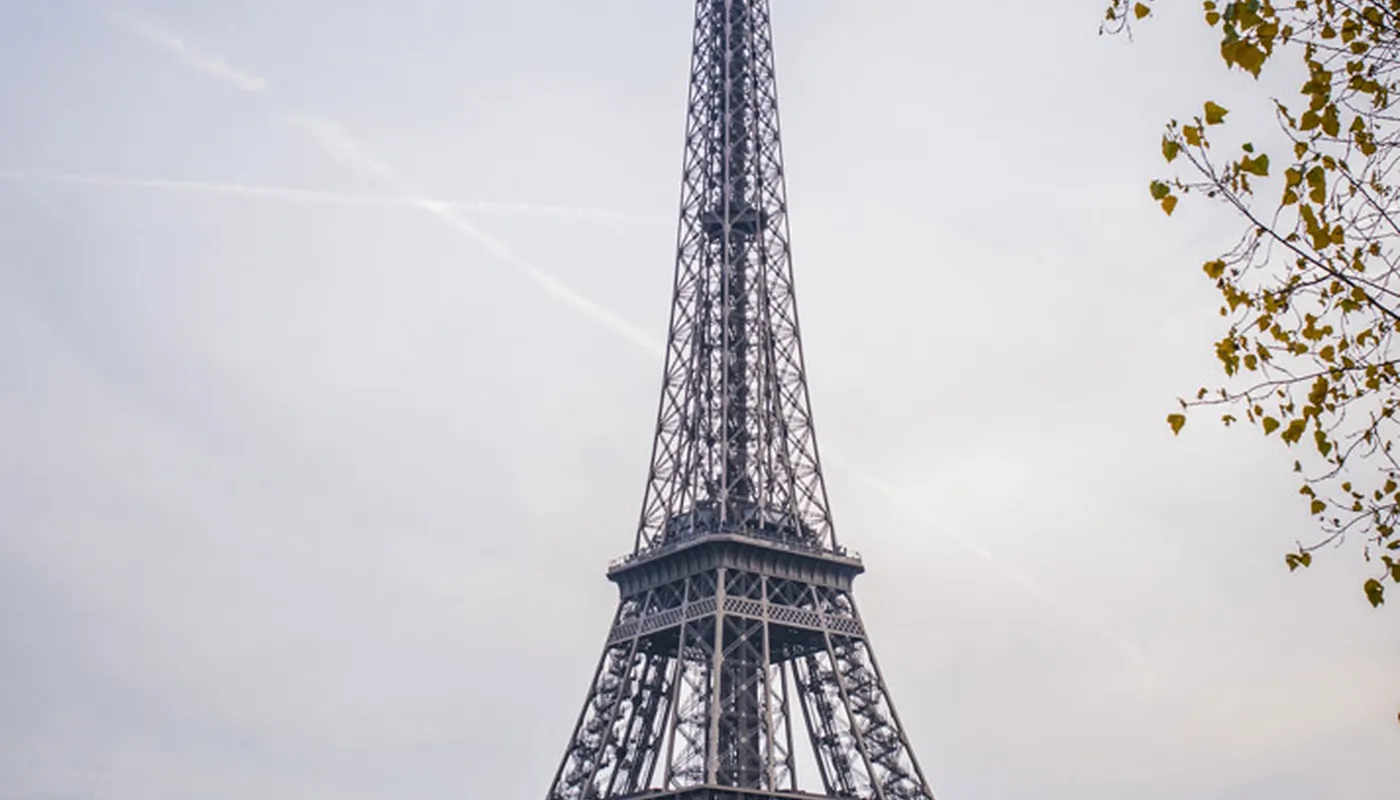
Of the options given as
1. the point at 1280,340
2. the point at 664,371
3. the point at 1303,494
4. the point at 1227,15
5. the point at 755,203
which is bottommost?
the point at 1303,494

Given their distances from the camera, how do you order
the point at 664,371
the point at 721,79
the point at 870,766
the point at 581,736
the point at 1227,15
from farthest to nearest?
the point at 721,79, the point at 664,371, the point at 581,736, the point at 870,766, the point at 1227,15

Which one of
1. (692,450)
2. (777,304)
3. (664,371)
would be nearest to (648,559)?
(692,450)

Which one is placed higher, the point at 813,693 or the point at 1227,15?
the point at 813,693

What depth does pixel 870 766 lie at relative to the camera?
2805 inches

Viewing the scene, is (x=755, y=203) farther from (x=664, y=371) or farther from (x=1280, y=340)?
(x=1280, y=340)

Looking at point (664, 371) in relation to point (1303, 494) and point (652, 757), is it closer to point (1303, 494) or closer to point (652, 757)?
point (652, 757)

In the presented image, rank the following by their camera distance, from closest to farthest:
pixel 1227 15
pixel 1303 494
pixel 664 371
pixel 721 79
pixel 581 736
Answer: pixel 1227 15 < pixel 1303 494 < pixel 581 736 < pixel 664 371 < pixel 721 79

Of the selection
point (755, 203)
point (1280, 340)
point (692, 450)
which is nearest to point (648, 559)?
point (692, 450)

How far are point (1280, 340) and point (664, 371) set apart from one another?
69.5 metres

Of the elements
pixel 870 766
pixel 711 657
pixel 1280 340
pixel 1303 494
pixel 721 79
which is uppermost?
pixel 721 79

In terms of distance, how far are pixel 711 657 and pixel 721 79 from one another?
37.9 m

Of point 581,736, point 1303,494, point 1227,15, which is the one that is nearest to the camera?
point 1227,15

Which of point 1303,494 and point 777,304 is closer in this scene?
point 1303,494

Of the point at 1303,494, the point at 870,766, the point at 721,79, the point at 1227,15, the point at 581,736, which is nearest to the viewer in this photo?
the point at 1227,15
